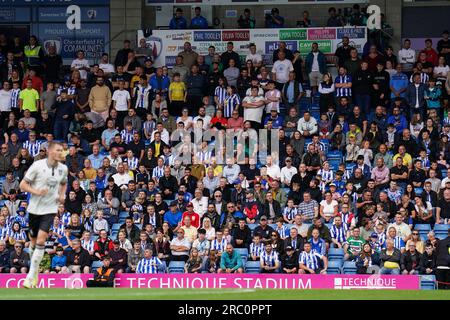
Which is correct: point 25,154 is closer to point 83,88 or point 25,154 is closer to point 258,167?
point 83,88

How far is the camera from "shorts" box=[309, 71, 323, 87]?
31312mm

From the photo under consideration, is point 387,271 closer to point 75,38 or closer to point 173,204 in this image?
point 173,204

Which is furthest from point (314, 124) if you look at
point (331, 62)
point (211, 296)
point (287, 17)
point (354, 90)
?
point (211, 296)

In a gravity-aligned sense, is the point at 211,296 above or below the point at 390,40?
below

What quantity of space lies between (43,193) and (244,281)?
872 centimetres

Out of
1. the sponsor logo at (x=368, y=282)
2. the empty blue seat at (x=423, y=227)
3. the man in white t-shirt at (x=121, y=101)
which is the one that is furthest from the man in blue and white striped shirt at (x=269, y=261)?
the man in white t-shirt at (x=121, y=101)

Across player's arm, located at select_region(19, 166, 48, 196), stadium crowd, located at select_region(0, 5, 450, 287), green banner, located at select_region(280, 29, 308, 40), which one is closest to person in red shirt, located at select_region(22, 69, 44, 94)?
stadium crowd, located at select_region(0, 5, 450, 287)

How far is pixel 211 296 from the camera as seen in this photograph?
52.0 feet

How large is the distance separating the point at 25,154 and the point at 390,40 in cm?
1162

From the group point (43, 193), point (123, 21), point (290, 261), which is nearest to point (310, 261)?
point (290, 261)

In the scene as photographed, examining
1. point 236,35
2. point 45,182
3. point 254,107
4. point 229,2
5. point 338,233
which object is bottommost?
point 338,233

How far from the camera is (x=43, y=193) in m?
14.4

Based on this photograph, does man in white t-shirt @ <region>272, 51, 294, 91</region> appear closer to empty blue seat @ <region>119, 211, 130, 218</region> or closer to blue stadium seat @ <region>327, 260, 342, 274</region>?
empty blue seat @ <region>119, 211, 130, 218</region>

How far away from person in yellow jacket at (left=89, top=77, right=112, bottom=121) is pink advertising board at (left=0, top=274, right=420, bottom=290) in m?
8.28
